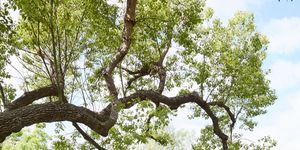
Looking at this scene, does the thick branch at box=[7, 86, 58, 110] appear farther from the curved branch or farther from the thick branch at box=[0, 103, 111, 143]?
the thick branch at box=[0, 103, 111, 143]

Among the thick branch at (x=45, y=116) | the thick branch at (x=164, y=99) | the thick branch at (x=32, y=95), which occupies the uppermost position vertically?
the thick branch at (x=164, y=99)

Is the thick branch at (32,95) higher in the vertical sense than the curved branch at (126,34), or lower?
lower

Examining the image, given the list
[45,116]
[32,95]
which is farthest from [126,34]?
[45,116]

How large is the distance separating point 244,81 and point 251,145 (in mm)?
5735

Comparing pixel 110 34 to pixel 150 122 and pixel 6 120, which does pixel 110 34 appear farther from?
pixel 6 120

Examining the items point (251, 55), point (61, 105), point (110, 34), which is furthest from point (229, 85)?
point (61, 105)

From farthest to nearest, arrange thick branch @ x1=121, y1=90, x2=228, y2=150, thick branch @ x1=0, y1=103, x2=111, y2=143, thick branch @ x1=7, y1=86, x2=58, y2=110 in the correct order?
thick branch @ x1=121, y1=90, x2=228, y2=150
thick branch @ x1=7, y1=86, x2=58, y2=110
thick branch @ x1=0, y1=103, x2=111, y2=143

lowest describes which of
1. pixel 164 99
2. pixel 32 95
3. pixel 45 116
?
pixel 45 116

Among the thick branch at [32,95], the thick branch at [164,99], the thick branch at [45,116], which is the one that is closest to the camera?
the thick branch at [45,116]

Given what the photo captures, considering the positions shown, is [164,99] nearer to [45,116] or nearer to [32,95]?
[32,95]

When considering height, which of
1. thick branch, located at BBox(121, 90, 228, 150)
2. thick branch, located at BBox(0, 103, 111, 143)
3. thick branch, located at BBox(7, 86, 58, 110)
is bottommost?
thick branch, located at BBox(0, 103, 111, 143)

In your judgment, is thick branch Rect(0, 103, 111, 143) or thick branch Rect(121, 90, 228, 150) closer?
thick branch Rect(0, 103, 111, 143)

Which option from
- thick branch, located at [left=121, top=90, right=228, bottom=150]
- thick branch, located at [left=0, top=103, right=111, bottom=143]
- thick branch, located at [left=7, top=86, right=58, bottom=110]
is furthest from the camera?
thick branch, located at [left=121, top=90, right=228, bottom=150]

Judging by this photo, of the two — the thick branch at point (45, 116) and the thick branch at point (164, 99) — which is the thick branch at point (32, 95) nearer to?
the thick branch at point (45, 116)
